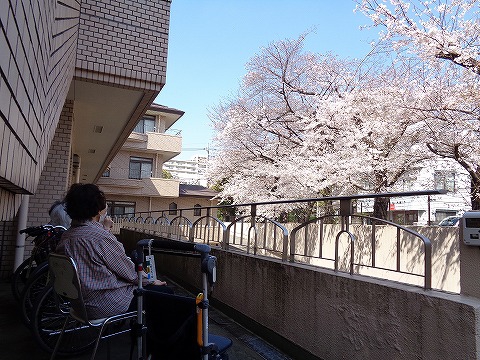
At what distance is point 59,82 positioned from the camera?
3699mm

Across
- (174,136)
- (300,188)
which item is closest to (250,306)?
(300,188)

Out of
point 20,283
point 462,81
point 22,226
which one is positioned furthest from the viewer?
point 462,81

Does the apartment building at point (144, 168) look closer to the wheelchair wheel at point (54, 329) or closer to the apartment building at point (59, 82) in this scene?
the apartment building at point (59, 82)

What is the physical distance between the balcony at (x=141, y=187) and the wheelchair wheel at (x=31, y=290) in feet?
78.8

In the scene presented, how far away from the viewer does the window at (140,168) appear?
1113 inches

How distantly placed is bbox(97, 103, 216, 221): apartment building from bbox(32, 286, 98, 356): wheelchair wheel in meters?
24.4

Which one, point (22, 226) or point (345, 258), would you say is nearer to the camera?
point (345, 258)

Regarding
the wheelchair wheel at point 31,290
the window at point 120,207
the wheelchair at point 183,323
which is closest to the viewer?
the wheelchair at point 183,323

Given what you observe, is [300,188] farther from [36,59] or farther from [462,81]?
[36,59]

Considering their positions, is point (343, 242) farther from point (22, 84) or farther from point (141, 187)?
point (141, 187)

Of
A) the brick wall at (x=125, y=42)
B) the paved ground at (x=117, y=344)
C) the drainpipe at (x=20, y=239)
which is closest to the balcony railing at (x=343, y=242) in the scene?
the paved ground at (x=117, y=344)

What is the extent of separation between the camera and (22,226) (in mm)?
5898

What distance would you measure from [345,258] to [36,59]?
258 cm

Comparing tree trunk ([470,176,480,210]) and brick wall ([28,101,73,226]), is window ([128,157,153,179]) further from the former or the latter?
tree trunk ([470,176,480,210])
